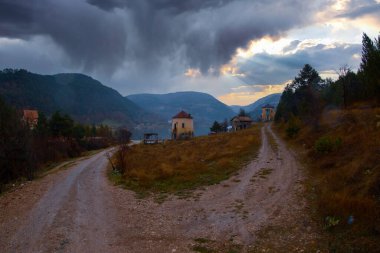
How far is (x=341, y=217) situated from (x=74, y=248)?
28.0 ft

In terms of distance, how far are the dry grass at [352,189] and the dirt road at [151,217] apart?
0.97 m

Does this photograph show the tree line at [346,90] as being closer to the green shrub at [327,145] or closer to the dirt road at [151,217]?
the green shrub at [327,145]

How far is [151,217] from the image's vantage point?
46.5 feet

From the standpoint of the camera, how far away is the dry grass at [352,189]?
30.8 ft

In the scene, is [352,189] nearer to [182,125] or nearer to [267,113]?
[182,125]

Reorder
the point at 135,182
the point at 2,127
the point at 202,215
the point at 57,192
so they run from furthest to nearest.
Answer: the point at 2,127, the point at 135,182, the point at 57,192, the point at 202,215

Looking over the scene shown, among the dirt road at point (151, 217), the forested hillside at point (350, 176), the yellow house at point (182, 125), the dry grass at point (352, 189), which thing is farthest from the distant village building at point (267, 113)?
the dirt road at point (151, 217)

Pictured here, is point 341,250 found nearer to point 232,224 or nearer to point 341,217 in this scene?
point 341,217

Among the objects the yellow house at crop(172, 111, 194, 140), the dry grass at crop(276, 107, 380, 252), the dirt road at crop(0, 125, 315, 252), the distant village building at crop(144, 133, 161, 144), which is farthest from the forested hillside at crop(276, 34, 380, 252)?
the yellow house at crop(172, 111, 194, 140)

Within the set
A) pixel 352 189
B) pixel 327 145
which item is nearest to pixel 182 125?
pixel 327 145

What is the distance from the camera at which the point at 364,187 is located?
12.7m

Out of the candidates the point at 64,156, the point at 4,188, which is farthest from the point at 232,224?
the point at 64,156

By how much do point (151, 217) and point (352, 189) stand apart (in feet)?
26.6

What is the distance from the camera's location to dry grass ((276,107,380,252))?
370 inches
